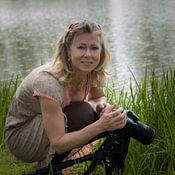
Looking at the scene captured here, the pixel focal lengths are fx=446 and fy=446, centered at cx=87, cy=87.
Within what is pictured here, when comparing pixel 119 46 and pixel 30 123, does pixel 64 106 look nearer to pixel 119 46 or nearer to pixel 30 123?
pixel 30 123

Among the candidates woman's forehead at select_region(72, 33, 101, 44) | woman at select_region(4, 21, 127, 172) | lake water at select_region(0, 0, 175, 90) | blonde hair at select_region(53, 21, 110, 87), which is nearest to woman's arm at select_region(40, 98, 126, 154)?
woman at select_region(4, 21, 127, 172)

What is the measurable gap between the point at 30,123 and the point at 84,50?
490mm

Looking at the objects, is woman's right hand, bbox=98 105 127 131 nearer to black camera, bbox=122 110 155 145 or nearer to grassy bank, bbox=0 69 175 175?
black camera, bbox=122 110 155 145

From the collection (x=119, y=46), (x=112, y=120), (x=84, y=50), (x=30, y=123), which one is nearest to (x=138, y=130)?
(x=112, y=120)

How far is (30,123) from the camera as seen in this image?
2.32m

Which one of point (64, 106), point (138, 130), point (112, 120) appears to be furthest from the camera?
point (64, 106)

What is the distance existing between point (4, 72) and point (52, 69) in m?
6.11

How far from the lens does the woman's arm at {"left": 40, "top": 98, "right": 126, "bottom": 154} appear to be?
2.03 metres

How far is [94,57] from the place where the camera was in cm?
217

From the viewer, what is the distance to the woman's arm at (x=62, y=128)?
2.03 meters

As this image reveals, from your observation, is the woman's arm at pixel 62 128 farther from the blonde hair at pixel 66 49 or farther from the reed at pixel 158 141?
the reed at pixel 158 141

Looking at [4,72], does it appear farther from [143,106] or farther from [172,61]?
[143,106]

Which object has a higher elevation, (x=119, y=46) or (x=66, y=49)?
(x=66, y=49)

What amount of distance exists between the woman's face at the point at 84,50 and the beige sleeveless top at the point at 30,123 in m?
0.13
